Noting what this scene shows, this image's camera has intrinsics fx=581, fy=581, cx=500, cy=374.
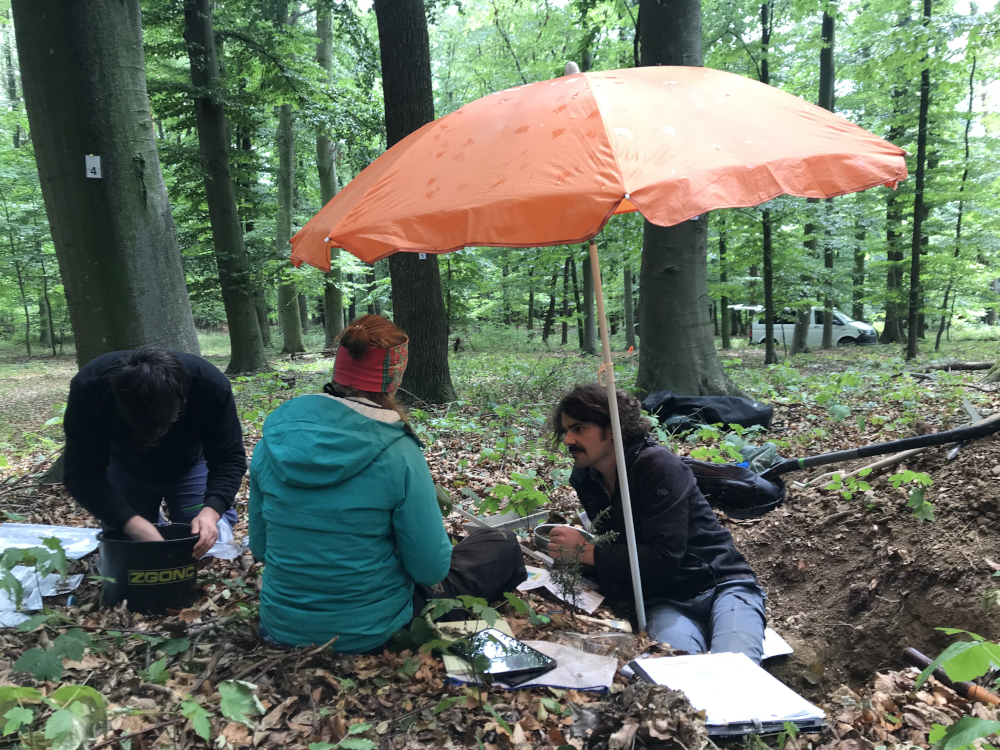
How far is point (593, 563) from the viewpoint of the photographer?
2.93 m

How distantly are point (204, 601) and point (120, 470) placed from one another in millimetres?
879

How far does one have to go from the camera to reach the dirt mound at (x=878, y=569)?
281 centimetres

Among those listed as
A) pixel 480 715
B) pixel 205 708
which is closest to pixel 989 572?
pixel 480 715

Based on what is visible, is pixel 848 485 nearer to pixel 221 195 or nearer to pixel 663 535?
pixel 663 535

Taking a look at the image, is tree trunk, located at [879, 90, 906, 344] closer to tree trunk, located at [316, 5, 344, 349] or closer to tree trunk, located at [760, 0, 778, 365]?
tree trunk, located at [760, 0, 778, 365]

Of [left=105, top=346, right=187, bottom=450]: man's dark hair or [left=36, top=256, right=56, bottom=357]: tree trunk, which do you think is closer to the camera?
[left=105, top=346, right=187, bottom=450]: man's dark hair

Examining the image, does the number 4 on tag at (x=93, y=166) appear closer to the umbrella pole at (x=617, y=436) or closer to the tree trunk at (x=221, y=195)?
the umbrella pole at (x=617, y=436)

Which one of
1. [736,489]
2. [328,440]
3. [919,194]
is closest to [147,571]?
[328,440]

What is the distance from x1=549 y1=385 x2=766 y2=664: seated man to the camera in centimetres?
272

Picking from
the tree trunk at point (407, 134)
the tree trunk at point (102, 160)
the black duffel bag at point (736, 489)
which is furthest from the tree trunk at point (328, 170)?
the black duffel bag at point (736, 489)

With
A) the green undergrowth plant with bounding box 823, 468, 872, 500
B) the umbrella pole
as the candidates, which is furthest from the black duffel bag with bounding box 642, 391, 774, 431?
the umbrella pole

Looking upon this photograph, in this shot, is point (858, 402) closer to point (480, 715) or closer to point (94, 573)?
point (480, 715)

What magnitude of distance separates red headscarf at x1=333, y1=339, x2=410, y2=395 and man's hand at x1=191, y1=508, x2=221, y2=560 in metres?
1.10

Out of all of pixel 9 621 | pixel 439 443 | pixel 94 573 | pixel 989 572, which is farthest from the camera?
pixel 439 443
